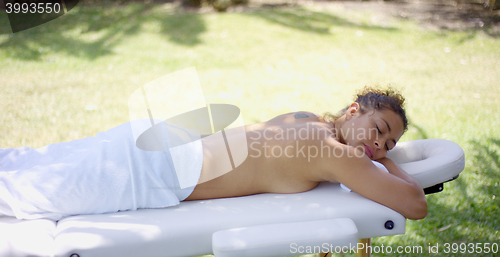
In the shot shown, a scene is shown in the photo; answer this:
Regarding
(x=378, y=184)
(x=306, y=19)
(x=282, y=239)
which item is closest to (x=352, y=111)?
(x=378, y=184)

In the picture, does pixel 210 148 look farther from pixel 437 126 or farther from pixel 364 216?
pixel 437 126

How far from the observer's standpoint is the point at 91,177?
1.65 meters

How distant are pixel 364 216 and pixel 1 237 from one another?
1384mm

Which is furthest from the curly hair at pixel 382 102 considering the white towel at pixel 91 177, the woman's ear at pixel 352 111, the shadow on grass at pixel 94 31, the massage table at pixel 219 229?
the shadow on grass at pixel 94 31

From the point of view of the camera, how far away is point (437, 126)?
3.68 m

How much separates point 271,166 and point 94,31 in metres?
5.55

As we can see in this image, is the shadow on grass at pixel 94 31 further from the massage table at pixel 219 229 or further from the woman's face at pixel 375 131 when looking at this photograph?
the woman's face at pixel 375 131

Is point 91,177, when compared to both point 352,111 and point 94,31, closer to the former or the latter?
point 352,111

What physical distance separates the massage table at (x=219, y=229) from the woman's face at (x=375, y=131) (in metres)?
0.24

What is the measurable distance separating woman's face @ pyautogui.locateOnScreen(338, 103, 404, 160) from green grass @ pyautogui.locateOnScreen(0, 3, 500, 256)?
2.75 ft

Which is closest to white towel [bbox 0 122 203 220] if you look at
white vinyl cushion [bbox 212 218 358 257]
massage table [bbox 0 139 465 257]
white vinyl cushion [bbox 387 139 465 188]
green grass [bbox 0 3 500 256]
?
massage table [bbox 0 139 465 257]

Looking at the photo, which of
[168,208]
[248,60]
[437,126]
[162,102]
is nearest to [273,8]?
[248,60]

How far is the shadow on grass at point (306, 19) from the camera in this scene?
674 cm

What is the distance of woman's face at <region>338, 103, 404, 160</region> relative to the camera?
69.5 inches
